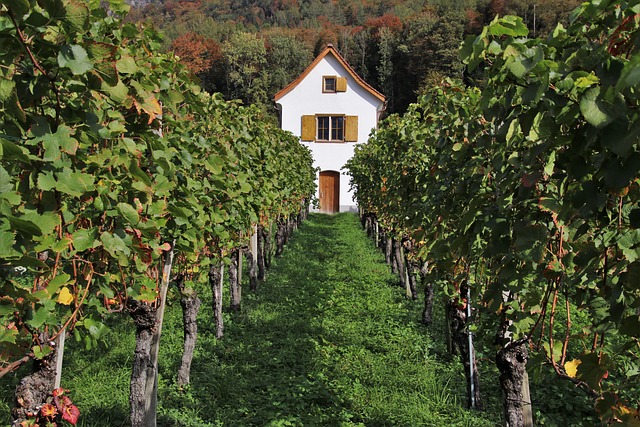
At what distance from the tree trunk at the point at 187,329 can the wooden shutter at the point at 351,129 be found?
21059 millimetres

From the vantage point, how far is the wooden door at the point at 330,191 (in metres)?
26.1

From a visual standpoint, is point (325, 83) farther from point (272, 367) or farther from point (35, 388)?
point (35, 388)

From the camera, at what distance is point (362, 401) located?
4.67m

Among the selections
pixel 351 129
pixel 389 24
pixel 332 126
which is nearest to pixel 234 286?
pixel 351 129

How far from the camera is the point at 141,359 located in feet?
11.8

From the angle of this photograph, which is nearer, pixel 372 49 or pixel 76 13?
pixel 76 13

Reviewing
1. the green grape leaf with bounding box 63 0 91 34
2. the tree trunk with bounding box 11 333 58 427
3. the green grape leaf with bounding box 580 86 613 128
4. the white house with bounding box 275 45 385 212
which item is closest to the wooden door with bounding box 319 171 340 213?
the white house with bounding box 275 45 385 212

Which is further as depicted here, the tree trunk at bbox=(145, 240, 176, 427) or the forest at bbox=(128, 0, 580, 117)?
the forest at bbox=(128, 0, 580, 117)

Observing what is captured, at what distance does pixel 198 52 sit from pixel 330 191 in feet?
110

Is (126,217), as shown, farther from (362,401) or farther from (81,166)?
(362,401)

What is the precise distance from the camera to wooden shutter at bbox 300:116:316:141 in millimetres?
25656

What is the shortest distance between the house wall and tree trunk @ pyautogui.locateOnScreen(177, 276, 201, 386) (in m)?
20.8

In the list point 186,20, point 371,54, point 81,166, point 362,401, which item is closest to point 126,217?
point 81,166

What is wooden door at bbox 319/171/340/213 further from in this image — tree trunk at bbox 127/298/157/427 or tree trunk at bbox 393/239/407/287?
tree trunk at bbox 127/298/157/427
